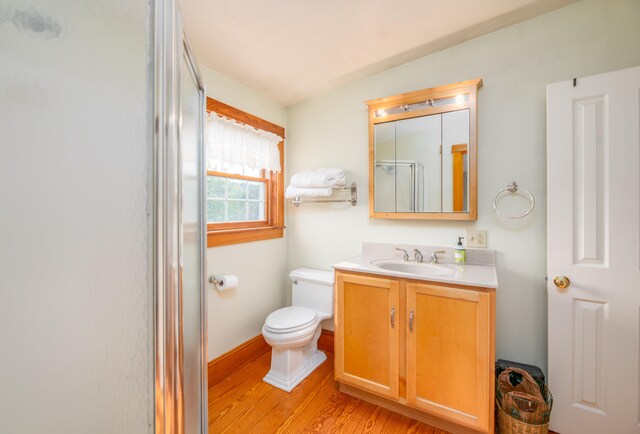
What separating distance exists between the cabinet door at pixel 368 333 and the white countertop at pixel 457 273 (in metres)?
0.05

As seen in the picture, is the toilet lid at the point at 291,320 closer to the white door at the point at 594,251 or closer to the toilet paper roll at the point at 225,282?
the toilet paper roll at the point at 225,282

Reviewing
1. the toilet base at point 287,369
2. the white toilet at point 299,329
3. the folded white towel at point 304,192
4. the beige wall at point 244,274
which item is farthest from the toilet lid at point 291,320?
the folded white towel at point 304,192

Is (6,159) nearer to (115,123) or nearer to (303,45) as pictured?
(115,123)

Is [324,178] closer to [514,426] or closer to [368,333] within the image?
[368,333]

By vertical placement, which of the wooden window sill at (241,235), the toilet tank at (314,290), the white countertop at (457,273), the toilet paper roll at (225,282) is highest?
the wooden window sill at (241,235)

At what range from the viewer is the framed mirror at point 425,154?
1.66m

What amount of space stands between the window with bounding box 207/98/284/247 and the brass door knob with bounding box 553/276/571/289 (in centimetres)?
194

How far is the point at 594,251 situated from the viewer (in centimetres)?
129

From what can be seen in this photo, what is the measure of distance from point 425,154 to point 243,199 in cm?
147

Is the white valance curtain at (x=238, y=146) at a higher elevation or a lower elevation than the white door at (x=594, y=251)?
higher

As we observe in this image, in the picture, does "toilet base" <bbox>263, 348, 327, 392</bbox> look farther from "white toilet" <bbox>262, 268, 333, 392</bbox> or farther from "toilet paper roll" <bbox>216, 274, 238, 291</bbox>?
"toilet paper roll" <bbox>216, 274, 238, 291</bbox>

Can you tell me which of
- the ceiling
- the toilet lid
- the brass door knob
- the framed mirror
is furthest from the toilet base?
the ceiling

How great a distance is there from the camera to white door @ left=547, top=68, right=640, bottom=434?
121 centimetres

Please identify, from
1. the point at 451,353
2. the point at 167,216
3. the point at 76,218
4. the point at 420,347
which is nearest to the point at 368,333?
the point at 420,347
